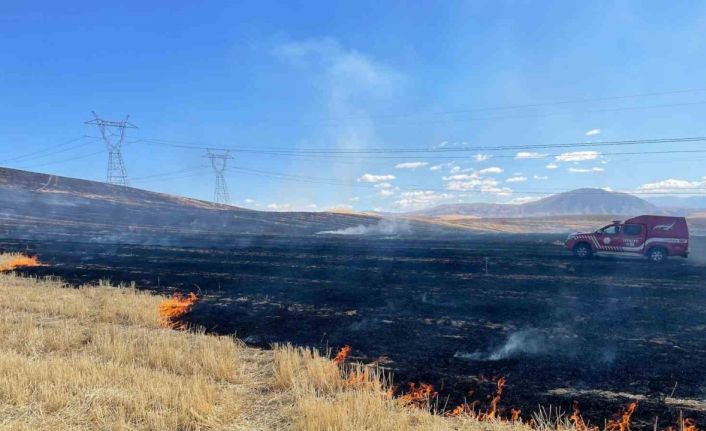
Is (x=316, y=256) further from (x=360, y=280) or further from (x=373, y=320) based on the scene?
(x=373, y=320)

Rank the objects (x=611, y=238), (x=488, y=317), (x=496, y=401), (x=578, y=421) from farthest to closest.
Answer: (x=611, y=238), (x=488, y=317), (x=496, y=401), (x=578, y=421)

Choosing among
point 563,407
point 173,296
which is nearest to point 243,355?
point 563,407

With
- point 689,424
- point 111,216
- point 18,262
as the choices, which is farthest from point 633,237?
point 111,216

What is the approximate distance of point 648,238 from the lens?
2295 centimetres

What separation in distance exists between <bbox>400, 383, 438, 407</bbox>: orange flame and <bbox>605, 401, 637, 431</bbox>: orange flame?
2.51 metres

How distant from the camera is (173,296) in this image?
1489 centimetres

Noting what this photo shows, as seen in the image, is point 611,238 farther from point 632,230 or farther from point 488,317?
point 488,317

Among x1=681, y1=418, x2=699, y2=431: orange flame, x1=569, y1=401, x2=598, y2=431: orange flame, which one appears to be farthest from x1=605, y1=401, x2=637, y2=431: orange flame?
x1=681, y1=418, x2=699, y2=431: orange flame

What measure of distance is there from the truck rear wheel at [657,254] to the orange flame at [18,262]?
33.2 metres

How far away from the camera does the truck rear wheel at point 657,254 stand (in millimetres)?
22875

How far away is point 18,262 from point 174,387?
2268 cm

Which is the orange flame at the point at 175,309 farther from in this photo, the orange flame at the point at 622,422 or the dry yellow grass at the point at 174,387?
the orange flame at the point at 622,422

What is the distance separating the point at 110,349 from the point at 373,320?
6.61 meters

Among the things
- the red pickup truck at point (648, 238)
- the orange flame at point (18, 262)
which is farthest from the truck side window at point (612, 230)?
the orange flame at point (18, 262)
